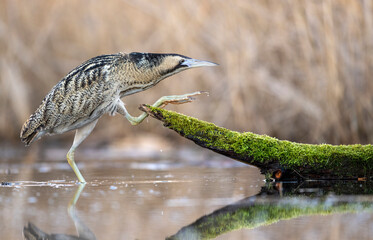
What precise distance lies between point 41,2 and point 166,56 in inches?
197

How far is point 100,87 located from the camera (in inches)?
252


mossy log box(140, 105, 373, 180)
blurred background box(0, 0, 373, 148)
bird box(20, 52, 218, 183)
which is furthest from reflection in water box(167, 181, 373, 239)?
blurred background box(0, 0, 373, 148)

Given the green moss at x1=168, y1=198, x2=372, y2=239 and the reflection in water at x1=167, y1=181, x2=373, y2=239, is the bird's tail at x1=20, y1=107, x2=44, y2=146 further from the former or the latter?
the green moss at x1=168, y1=198, x2=372, y2=239

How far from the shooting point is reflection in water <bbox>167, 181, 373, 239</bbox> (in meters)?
3.78

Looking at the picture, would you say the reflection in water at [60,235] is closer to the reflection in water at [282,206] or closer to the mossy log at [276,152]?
the reflection in water at [282,206]

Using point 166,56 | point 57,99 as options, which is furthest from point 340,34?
point 57,99

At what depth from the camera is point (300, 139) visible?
976 cm

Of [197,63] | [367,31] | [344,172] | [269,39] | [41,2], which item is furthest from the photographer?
[41,2]

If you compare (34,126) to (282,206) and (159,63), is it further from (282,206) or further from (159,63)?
(282,206)

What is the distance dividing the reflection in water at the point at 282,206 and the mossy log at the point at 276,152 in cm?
20

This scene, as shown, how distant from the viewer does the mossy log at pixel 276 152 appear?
18.3 ft

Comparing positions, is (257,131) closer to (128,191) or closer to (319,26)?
(319,26)

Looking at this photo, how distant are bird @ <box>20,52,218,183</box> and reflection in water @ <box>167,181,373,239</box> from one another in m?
1.58

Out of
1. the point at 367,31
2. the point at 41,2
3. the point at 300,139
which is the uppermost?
the point at 41,2
